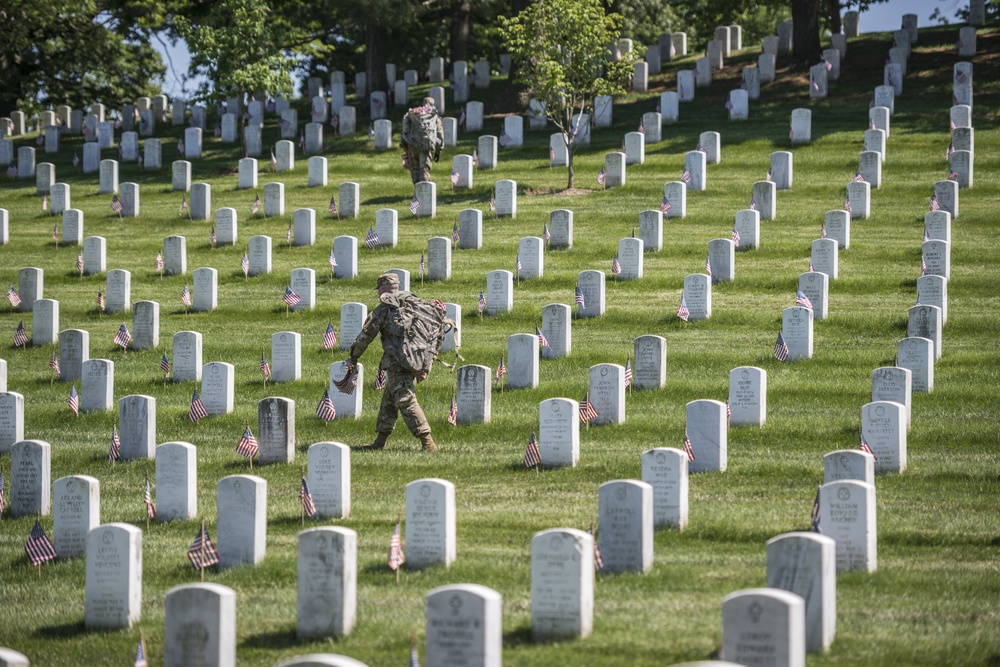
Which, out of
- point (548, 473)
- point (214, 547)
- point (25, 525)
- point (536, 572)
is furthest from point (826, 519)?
point (25, 525)

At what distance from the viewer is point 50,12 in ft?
114

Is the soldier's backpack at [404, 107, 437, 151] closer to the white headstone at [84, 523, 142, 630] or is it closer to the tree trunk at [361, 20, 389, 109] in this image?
the tree trunk at [361, 20, 389, 109]

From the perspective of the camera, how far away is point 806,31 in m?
39.2

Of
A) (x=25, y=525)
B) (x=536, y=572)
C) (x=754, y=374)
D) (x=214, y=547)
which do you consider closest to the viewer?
(x=536, y=572)

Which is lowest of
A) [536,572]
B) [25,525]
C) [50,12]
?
[25,525]

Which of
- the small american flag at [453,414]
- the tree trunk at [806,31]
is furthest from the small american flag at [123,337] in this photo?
the tree trunk at [806,31]

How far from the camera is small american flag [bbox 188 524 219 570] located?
11906 mm

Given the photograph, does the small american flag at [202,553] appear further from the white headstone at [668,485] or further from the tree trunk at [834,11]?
the tree trunk at [834,11]

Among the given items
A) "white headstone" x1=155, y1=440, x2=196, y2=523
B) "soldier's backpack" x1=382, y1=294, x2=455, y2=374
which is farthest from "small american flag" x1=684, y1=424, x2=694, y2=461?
"white headstone" x1=155, y1=440, x2=196, y2=523

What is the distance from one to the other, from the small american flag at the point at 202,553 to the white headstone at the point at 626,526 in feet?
11.1

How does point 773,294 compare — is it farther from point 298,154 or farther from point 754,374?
point 298,154

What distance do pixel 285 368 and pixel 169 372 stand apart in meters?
2.01

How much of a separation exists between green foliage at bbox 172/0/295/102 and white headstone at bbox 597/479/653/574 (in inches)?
973

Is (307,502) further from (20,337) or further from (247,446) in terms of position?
(20,337)
